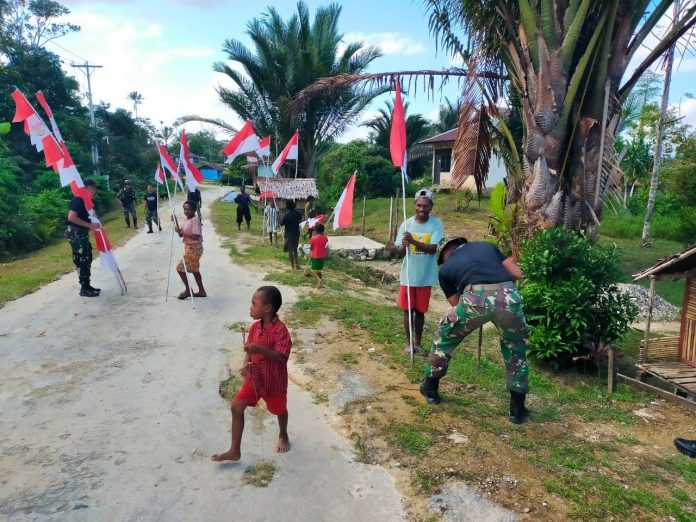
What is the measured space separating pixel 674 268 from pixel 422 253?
323 centimetres

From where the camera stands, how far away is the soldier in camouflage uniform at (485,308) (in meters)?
3.66

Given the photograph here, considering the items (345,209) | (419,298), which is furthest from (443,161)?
(419,298)

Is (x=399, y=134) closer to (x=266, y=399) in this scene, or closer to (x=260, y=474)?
(x=266, y=399)

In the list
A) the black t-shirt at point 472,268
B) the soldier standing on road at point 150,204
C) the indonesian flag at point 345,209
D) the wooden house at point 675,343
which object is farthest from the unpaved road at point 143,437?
the soldier standing on road at point 150,204

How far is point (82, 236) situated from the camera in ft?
23.8

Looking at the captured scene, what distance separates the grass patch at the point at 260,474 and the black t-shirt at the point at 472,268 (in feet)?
6.35

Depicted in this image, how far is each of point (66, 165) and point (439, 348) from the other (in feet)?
19.7

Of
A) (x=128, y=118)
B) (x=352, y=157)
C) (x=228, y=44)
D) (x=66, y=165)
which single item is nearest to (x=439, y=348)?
(x=66, y=165)

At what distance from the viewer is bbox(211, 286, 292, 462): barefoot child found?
3.14 meters

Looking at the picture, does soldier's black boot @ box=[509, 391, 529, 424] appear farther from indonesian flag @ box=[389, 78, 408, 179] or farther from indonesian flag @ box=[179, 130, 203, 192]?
indonesian flag @ box=[179, 130, 203, 192]

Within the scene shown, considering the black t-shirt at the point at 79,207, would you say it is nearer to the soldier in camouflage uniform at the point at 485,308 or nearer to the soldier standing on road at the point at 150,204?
the soldier in camouflage uniform at the point at 485,308

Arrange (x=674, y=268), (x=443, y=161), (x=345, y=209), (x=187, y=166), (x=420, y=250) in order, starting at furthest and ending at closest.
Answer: (x=443, y=161) → (x=187, y=166) → (x=345, y=209) → (x=674, y=268) → (x=420, y=250)

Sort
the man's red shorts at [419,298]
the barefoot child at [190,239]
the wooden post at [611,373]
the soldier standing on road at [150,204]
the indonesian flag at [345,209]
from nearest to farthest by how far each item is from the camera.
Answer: the man's red shorts at [419,298], the wooden post at [611,373], the barefoot child at [190,239], the indonesian flag at [345,209], the soldier standing on road at [150,204]

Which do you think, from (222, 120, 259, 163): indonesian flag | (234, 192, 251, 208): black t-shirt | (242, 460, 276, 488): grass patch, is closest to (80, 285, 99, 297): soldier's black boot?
(222, 120, 259, 163): indonesian flag
